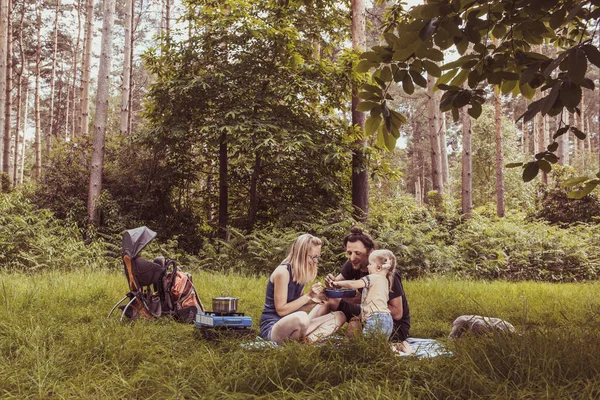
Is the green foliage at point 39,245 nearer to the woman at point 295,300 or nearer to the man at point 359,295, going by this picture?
the woman at point 295,300

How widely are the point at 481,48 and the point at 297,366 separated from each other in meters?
2.46

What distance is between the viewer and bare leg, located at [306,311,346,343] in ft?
17.3

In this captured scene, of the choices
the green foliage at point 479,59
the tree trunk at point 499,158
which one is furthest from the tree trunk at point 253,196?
the green foliage at point 479,59

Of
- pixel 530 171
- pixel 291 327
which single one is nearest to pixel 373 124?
pixel 530 171

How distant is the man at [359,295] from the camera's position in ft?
17.6

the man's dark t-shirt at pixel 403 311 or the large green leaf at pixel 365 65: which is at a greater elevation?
the large green leaf at pixel 365 65

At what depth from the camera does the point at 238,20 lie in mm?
12445

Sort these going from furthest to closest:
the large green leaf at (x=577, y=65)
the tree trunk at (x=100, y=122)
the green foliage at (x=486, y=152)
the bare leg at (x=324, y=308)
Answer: the green foliage at (x=486, y=152) → the tree trunk at (x=100, y=122) → the bare leg at (x=324, y=308) → the large green leaf at (x=577, y=65)

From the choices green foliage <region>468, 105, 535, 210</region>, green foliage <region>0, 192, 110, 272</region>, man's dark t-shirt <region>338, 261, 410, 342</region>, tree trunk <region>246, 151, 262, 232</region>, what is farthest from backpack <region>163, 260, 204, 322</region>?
green foliage <region>468, 105, 535, 210</region>

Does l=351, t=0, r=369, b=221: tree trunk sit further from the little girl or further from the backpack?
the little girl

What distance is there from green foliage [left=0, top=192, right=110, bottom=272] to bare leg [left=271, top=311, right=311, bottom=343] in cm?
642

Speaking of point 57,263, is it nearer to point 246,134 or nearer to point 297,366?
point 246,134

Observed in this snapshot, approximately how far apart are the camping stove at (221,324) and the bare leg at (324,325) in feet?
2.10

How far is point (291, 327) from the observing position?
508 cm
